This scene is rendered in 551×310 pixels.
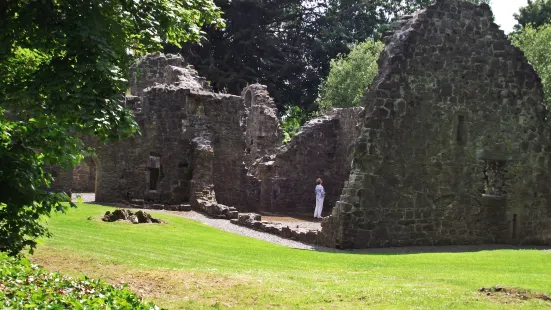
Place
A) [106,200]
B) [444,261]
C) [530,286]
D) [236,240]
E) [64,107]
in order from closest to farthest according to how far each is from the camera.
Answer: [64,107] < [530,286] < [444,261] < [236,240] < [106,200]

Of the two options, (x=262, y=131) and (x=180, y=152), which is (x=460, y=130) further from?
(x=262, y=131)

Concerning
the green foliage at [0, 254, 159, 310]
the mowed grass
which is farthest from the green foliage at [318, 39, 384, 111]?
the green foliage at [0, 254, 159, 310]

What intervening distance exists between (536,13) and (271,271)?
45617 mm

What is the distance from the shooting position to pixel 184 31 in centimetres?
1348

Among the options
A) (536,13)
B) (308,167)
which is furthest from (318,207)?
(536,13)

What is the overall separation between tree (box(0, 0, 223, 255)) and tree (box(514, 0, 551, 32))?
45907 mm

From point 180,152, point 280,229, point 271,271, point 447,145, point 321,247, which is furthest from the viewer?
point 180,152

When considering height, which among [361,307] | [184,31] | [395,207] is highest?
[184,31]

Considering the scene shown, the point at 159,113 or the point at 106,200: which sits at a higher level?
the point at 159,113

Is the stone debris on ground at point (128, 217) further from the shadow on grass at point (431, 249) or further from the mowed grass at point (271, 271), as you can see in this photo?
the shadow on grass at point (431, 249)

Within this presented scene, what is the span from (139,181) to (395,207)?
40.0ft

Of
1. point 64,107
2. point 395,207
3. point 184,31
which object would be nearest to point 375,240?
point 395,207

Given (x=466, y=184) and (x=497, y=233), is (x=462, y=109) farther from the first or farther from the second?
(x=497, y=233)

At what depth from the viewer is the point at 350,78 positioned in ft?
171
